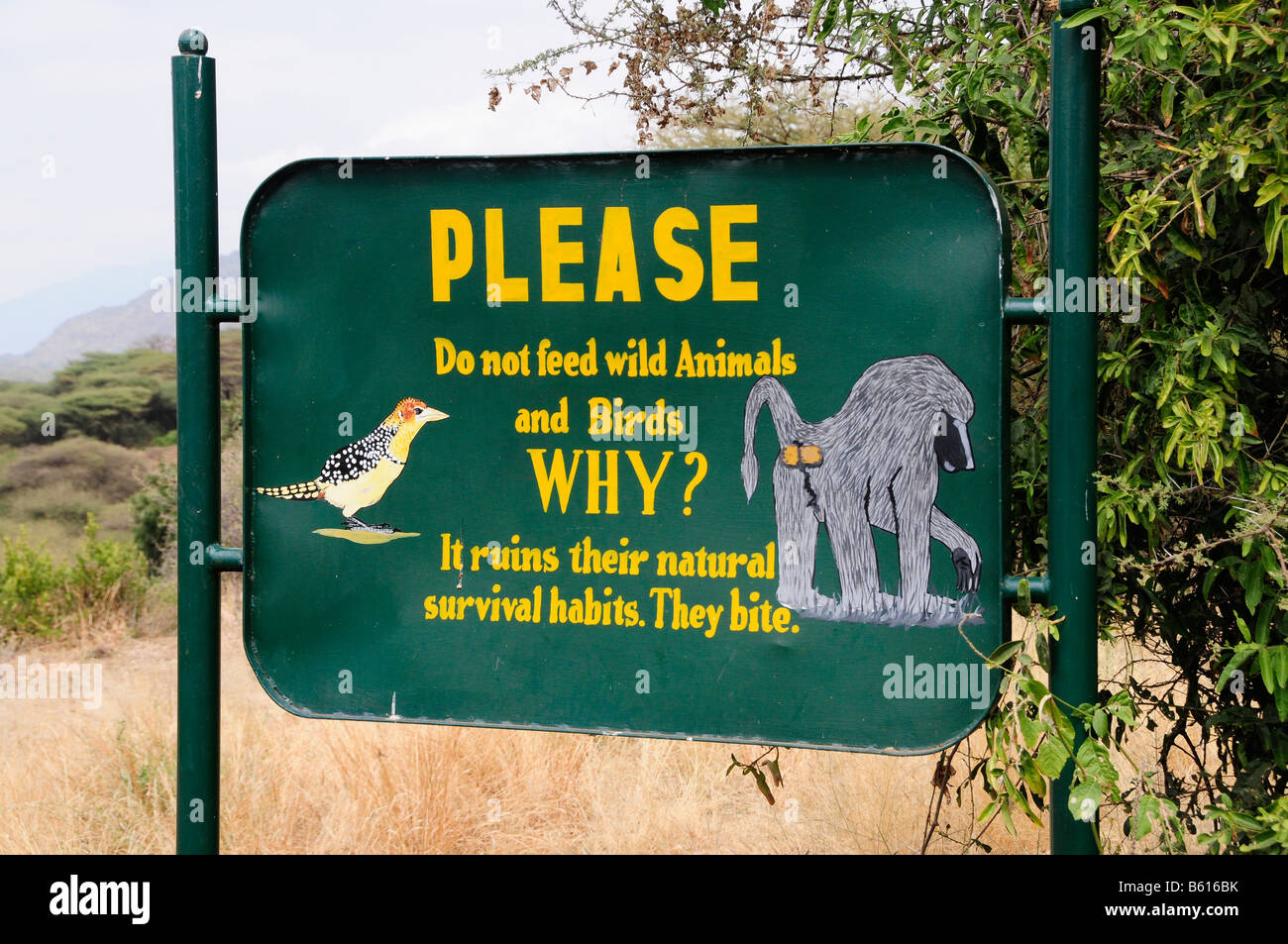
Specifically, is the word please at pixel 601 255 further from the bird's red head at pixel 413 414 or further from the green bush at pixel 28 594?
the green bush at pixel 28 594

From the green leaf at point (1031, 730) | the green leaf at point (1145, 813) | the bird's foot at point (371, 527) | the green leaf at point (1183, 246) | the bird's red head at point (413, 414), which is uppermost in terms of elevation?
the green leaf at point (1183, 246)

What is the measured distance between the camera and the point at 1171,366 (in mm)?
1889

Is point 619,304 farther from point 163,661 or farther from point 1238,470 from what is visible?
point 163,661

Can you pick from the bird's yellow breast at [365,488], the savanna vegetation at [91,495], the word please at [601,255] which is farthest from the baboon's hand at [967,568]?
the savanna vegetation at [91,495]

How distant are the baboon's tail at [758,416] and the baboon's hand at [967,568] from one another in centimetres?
35

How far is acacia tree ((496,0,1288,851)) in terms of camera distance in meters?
1.74

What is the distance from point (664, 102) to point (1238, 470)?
3.29m

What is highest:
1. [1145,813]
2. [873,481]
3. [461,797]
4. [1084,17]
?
[1084,17]

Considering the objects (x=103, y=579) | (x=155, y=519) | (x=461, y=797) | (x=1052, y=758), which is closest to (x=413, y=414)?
(x=1052, y=758)

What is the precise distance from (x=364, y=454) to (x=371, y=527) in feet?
0.47

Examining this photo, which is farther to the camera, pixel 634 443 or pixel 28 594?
pixel 28 594

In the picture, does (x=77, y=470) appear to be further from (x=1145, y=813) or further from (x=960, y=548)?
→ (x=1145, y=813)

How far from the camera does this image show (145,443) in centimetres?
1603

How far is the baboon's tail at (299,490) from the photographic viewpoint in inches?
80.0
